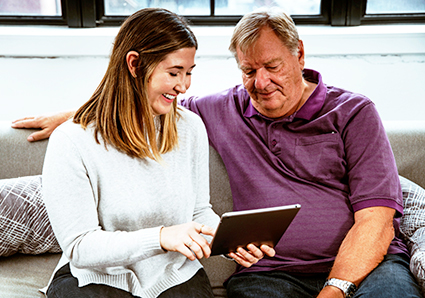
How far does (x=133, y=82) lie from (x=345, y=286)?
2.72 feet

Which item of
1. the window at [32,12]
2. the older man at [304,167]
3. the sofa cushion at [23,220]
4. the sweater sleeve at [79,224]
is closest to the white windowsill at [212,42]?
the window at [32,12]

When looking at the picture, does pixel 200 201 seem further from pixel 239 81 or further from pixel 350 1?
pixel 350 1

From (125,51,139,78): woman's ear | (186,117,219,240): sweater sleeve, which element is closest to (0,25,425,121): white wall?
(186,117,219,240): sweater sleeve

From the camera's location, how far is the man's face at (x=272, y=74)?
1.49m

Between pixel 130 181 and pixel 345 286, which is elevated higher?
pixel 130 181

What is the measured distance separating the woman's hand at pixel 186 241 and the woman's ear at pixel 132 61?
44 cm

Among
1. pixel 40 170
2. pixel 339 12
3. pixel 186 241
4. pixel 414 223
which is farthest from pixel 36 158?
pixel 339 12

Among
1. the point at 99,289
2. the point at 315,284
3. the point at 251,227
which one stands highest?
the point at 251,227

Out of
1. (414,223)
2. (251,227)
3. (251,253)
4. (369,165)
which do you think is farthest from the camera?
(414,223)

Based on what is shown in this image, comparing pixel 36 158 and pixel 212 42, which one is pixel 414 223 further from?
pixel 36 158

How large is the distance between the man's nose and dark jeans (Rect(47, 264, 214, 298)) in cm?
64

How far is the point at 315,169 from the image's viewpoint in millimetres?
1500

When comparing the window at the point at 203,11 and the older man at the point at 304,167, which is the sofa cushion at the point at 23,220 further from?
the window at the point at 203,11

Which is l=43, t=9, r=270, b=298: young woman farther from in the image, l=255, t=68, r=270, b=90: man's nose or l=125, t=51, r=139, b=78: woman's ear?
l=255, t=68, r=270, b=90: man's nose
